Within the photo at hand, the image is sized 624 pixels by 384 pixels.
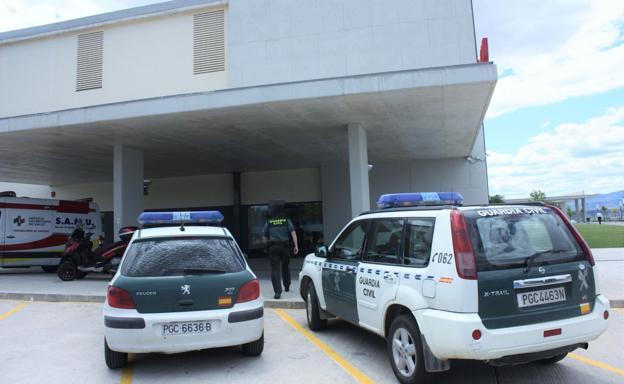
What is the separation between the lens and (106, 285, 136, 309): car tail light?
450 cm

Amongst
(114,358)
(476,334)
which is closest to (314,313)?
(114,358)

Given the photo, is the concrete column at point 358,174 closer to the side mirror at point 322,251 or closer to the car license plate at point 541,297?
the side mirror at point 322,251

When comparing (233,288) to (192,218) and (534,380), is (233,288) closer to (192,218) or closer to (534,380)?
(192,218)

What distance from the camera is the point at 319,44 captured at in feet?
40.0

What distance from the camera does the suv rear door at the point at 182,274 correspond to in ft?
14.9

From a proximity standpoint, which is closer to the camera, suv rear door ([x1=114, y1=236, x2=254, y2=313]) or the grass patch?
suv rear door ([x1=114, y1=236, x2=254, y2=313])

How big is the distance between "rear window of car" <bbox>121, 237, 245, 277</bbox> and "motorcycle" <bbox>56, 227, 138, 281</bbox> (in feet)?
23.6

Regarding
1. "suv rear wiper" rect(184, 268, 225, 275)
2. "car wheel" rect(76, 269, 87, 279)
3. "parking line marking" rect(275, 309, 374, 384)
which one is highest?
"suv rear wiper" rect(184, 268, 225, 275)

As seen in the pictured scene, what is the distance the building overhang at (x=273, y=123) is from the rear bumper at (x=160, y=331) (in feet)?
19.0

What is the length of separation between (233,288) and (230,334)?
468mm

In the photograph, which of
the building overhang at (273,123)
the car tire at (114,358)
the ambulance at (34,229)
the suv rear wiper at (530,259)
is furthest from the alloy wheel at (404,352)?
the ambulance at (34,229)

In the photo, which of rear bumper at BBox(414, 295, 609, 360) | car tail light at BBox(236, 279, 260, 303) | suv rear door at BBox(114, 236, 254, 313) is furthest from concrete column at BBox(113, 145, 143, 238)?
rear bumper at BBox(414, 295, 609, 360)

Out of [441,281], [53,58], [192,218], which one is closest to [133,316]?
[192,218]

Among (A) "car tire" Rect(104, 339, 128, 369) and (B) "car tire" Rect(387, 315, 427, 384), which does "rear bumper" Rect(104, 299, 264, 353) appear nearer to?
(A) "car tire" Rect(104, 339, 128, 369)
